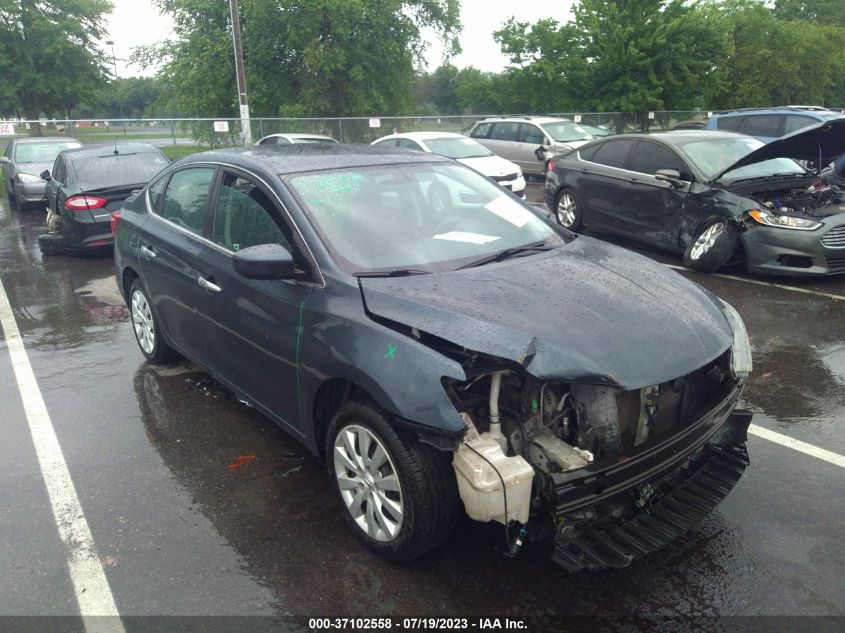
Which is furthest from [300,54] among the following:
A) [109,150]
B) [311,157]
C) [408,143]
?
[311,157]

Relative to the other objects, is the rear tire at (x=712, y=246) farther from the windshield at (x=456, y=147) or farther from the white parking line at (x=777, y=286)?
the windshield at (x=456, y=147)

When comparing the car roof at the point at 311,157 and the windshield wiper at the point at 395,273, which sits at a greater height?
the car roof at the point at 311,157

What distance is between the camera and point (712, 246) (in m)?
7.76

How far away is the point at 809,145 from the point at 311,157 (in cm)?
562

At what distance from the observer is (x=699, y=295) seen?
139 inches

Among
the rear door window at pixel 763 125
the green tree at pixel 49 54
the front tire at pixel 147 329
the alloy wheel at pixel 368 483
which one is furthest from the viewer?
the green tree at pixel 49 54

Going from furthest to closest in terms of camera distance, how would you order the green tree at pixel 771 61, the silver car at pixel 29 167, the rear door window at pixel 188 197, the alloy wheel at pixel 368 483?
the green tree at pixel 771 61
the silver car at pixel 29 167
the rear door window at pixel 188 197
the alloy wheel at pixel 368 483

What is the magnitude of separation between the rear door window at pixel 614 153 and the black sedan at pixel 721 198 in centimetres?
2

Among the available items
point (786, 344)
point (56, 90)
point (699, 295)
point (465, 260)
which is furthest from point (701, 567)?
point (56, 90)

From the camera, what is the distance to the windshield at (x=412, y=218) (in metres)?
3.54

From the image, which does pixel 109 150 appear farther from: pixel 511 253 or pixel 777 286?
pixel 777 286

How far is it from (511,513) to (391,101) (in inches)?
1250

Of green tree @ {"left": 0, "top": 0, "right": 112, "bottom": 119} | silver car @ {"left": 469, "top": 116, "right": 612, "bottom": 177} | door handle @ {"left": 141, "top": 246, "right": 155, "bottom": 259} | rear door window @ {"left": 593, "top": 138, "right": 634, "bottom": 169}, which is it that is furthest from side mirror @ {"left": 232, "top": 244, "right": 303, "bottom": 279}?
green tree @ {"left": 0, "top": 0, "right": 112, "bottom": 119}

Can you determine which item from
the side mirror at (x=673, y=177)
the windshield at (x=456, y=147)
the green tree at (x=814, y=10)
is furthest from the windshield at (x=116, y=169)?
the green tree at (x=814, y=10)
